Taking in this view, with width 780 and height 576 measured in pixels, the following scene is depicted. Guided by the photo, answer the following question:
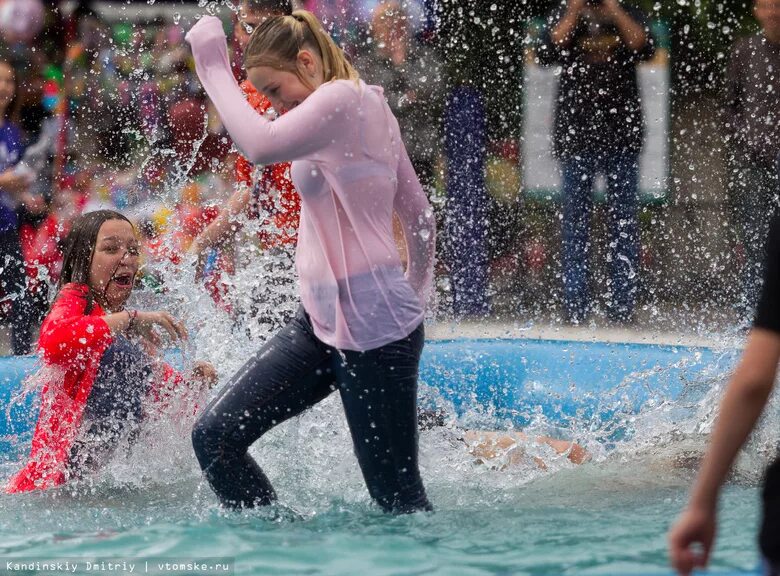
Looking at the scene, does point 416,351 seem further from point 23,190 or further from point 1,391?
point 23,190

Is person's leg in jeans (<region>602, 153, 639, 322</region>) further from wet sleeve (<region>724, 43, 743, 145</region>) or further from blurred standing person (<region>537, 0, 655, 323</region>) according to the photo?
wet sleeve (<region>724, 43, 743, 145</region>)

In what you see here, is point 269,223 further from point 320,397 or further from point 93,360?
point 320,397

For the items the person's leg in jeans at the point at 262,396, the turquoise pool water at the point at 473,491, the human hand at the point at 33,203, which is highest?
the human hand at the point at 33,203

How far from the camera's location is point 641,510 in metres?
3.16

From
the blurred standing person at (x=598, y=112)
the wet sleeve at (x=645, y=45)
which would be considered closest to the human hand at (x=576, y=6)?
the blurred standing person at (x=598, y=112)

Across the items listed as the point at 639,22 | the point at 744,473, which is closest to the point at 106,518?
the point at 744,473

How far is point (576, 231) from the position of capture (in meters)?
6.77

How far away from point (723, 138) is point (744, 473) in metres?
4.09

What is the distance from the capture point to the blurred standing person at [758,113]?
6039 mm

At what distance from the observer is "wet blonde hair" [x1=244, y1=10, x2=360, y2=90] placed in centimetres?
268

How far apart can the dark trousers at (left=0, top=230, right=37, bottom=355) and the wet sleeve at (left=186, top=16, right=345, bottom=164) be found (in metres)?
3.61

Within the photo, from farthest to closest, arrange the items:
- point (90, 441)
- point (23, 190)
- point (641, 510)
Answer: point (23, 190) < point (90, 441) < point (641, 510)

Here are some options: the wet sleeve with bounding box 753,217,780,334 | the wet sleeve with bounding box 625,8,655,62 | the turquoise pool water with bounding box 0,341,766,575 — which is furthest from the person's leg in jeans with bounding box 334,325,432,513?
the wet sleeve with bounding box 625,8,655,62

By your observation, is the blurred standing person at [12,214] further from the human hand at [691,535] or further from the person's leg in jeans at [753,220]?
the human hand at [691,535]
